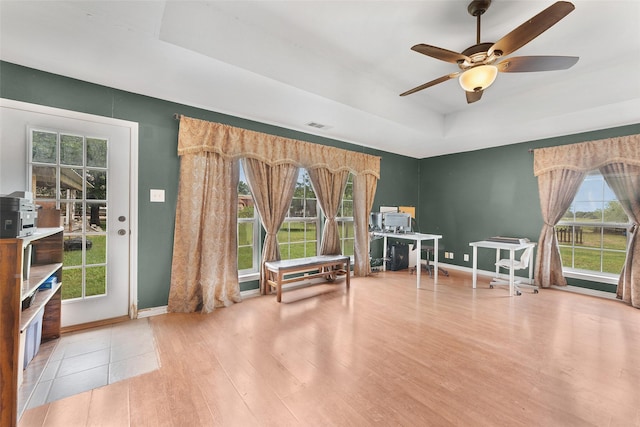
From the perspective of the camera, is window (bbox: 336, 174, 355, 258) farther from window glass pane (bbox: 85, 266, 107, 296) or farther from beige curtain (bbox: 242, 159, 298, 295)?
window glass pane (bbox: 85, 266, 107, 296)

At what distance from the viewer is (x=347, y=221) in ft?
16.3

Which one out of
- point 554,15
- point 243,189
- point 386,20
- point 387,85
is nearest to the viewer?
point 554,15

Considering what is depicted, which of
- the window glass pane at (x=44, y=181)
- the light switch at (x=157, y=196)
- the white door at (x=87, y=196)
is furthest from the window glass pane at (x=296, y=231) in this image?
the window glass pane at (x=44, y=181)

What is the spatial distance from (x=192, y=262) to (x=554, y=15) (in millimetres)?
3703

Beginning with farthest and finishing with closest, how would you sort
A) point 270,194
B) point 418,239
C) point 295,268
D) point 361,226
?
point 361,226 < point 418,239 < point 270,194 < point 295,268

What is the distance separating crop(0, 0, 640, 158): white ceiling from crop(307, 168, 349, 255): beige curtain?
0.90 meters

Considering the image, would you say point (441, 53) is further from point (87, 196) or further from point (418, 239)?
point (87, 196)

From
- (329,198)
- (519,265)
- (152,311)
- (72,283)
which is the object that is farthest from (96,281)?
(519,265)

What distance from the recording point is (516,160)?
4.68 metres

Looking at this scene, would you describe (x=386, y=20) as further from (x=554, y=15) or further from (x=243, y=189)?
(x=243, y=189)

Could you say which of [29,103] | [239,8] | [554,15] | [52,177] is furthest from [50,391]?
[554,15]

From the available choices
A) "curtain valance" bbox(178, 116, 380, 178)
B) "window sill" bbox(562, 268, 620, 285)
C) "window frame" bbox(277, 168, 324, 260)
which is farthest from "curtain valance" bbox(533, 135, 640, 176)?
"window frame" bbox(277, 168, 324, 260)

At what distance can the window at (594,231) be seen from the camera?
385 centimetres

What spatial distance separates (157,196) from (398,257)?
4287 millimetres
